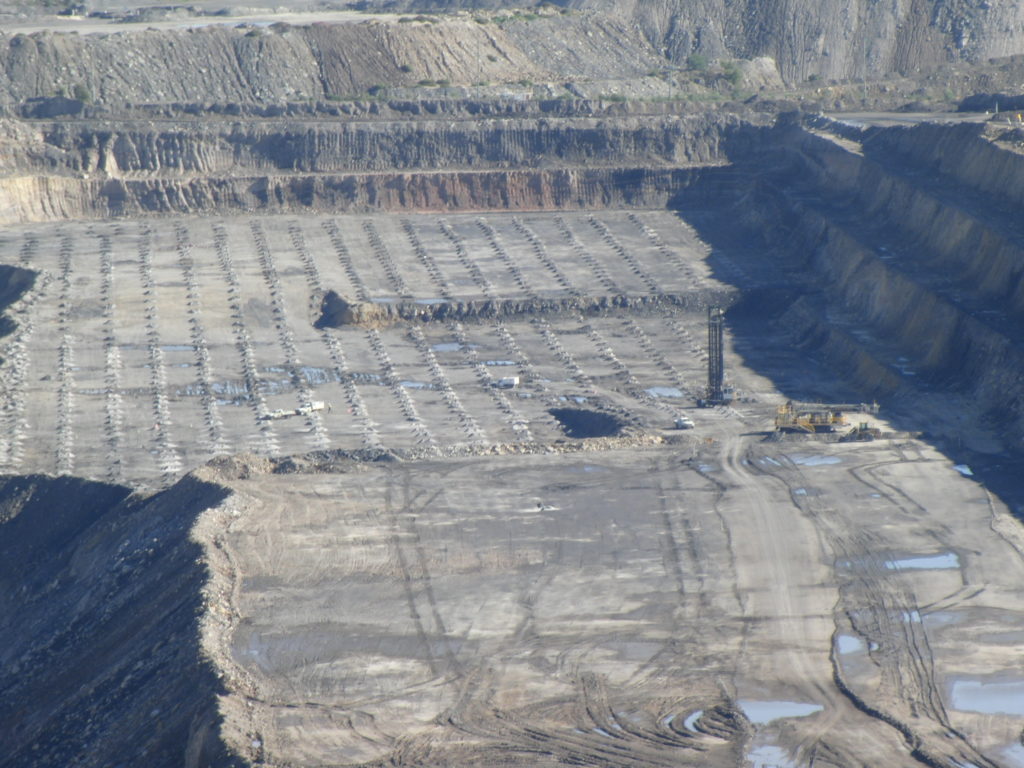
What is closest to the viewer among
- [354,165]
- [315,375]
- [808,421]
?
[808,421]

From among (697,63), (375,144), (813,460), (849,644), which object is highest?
(697,63)

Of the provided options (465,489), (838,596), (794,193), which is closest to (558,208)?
(794,193)

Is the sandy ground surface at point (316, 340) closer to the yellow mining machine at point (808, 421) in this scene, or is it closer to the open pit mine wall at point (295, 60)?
the yellow mining machine at point (808, 421)

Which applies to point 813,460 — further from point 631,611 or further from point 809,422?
point 631,611

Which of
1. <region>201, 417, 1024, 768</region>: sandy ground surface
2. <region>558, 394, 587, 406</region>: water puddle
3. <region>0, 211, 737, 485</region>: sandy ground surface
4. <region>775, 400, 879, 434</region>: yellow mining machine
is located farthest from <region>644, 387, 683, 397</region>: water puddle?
<region>201, 417, 1024, 768</region>: sandy ground surface

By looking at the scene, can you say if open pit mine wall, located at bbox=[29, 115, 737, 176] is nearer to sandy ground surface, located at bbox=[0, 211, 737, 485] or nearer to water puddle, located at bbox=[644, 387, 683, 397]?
sandy ground surface, located at bbox=[0, 211, 737, 485]

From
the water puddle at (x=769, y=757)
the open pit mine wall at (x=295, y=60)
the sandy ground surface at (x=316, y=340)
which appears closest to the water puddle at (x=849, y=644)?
the water puddle at (x=769, y=757)

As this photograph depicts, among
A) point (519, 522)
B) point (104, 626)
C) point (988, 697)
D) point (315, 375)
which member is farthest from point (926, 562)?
point (315, 375)
